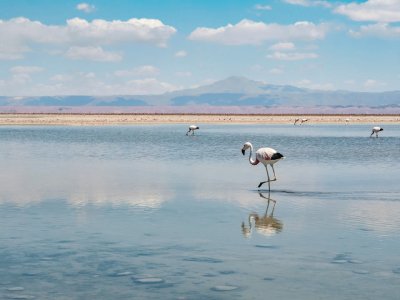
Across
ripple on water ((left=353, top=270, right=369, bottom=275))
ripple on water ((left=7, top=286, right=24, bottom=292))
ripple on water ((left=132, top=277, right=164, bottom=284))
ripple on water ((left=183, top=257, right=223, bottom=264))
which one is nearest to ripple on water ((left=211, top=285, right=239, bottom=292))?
ripple on water ((left=132, top=277, right=164, bottom=284))

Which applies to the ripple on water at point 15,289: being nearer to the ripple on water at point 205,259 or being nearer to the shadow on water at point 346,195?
the ripple on water at point 205,259

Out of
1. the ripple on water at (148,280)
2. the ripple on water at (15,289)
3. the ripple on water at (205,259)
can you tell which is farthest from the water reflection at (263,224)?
the ripple on water at (15,289)

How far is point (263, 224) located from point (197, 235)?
1.60 meters

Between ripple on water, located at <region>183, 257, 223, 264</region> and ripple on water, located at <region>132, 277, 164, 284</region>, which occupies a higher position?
ripple on water, located at <region>183, 257, 223, 264</region>

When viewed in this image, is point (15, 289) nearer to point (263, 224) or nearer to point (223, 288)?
point (223, 288)

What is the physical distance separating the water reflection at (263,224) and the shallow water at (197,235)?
0.06 feet

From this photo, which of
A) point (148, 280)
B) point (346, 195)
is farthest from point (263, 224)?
point (346, 195)

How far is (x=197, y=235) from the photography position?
10.9m

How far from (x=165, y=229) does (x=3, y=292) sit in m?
4.02

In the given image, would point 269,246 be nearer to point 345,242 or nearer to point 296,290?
point 345,242

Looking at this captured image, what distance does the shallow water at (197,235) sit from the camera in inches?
316

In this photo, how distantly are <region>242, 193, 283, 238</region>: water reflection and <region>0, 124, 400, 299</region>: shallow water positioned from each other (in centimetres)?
2

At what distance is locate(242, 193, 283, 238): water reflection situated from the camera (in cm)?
1118

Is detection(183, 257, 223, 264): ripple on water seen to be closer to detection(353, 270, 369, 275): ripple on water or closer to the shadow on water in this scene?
detection(353, 270, 369, 275): ripple on water
